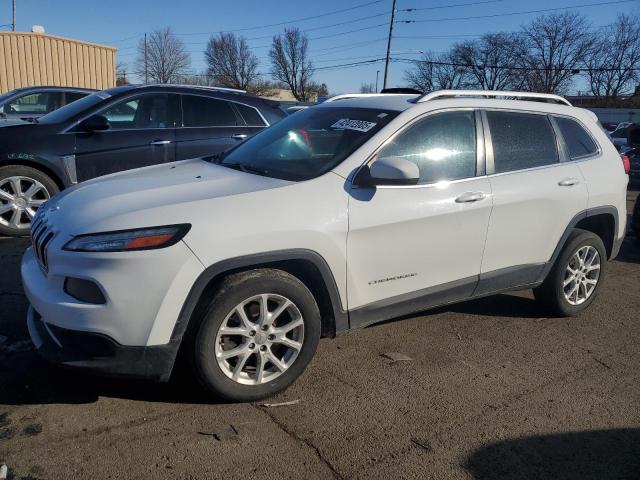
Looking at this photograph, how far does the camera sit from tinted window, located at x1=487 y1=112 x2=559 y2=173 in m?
4.06

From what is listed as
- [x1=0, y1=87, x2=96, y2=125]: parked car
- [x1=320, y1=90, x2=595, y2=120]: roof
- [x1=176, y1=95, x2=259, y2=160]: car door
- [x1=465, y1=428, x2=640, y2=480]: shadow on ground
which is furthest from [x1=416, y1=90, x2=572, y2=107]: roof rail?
[x1=0, y1=87, x2=96, y2=125]: parked car

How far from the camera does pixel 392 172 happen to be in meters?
3.30

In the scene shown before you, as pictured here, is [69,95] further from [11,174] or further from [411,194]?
[411,194]

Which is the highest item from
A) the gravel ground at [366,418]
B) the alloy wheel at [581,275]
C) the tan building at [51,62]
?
the tan building at [51,62]

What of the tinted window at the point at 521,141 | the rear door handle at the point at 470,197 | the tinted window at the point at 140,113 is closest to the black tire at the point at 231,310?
the rear door handle at the point at 470,197

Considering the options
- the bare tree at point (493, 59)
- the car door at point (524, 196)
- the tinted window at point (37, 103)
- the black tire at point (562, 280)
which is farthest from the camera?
the bare tree at point (493, 59)

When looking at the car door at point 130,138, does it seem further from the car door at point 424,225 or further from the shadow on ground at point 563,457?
the shadow on ground at point 563,457

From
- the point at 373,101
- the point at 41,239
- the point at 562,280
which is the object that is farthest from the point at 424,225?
the point at 41,239

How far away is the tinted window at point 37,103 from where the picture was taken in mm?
10078

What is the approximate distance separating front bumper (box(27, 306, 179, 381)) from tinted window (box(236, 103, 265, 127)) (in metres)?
4.77

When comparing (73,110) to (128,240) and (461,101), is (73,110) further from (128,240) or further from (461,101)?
(461,101)

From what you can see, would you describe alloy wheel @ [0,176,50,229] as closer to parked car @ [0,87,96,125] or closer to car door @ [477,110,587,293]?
parked car @ [0,87,96,125]

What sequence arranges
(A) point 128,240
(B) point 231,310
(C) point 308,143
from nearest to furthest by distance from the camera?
(A) point 128,240
(B) point 231,310
(C) point 308,143

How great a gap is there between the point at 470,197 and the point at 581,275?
5.40 feet
